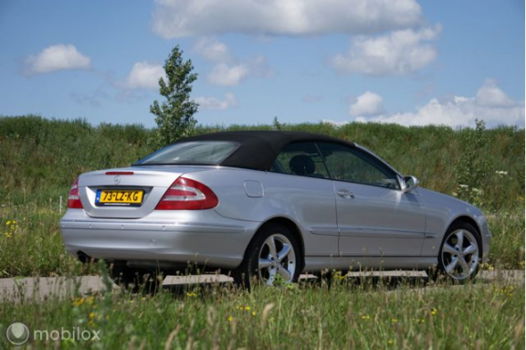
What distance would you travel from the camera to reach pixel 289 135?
845 cm

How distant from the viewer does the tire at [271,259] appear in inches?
291

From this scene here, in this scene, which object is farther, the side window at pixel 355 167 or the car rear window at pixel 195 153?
the side window at pixel 355 167

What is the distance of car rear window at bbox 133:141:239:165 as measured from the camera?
25.6 ft

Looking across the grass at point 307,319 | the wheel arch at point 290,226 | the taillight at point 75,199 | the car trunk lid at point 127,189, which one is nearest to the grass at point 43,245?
the taillight at point 75,199

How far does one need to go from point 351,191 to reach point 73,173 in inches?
973

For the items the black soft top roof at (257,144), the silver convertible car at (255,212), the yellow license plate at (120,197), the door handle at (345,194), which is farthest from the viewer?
the door handle at (345,194)

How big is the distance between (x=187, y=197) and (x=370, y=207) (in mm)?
2318

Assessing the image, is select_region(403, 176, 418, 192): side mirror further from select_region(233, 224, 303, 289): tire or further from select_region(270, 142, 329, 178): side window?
select_region(233, 224, 303, 289): tire

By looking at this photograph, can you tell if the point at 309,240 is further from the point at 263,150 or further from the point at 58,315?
the point at 58,315

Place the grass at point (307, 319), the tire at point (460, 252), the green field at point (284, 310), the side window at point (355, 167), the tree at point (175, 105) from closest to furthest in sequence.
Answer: the green field at point (284, 310) → the grass at point (307, 319) → the side window at point (355, 167) → the tire at point (460, 252) → the tree at point (175, 105)

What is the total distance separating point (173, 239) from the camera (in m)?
7.04

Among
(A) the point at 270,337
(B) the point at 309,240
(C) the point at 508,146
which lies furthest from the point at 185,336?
(C) the point at 508,146

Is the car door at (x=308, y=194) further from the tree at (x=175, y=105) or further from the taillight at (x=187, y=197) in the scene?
the tree at (x=175, y=105)

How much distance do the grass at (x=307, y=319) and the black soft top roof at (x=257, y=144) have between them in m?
1.49
